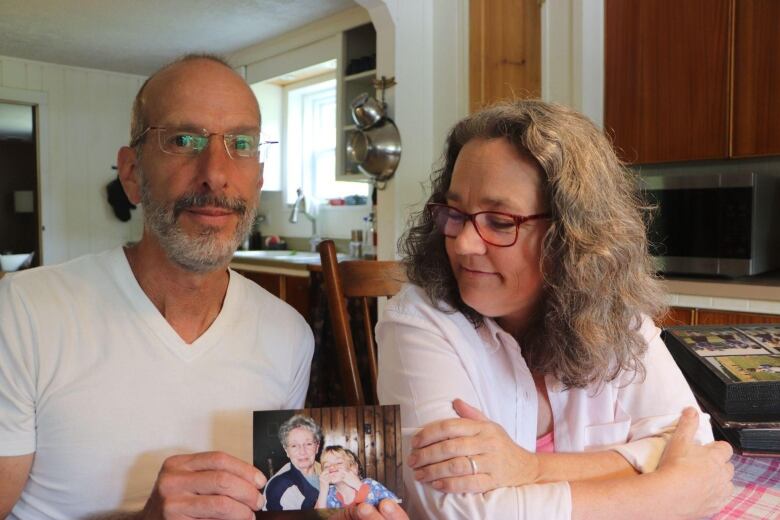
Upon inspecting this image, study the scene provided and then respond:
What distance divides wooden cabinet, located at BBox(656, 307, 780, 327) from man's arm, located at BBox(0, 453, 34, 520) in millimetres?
1962

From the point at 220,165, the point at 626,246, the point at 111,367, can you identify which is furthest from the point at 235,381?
the point at 626,246

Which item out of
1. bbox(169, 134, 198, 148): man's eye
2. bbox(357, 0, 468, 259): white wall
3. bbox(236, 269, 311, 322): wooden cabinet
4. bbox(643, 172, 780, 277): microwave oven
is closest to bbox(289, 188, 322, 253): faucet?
bbox(236, 269, 311, 322): wooden cabinet

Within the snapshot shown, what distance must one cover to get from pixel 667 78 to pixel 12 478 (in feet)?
9.08

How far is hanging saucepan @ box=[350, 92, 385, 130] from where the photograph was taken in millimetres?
3113

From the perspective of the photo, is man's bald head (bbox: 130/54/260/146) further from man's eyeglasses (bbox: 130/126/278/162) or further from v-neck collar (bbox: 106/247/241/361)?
v-neck collar (bbox: 106/247/241/361)

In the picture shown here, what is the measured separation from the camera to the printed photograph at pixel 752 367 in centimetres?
97

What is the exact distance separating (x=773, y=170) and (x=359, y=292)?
232 centimetres

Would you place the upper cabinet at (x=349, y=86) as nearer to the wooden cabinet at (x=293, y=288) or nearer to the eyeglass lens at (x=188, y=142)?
the wooden cabinet at (x=293, y=288)

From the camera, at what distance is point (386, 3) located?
3035mm

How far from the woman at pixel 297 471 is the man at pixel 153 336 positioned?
21 cm

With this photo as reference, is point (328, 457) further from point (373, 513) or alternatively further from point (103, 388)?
point (103, 388)

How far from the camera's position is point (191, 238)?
3.28 feet

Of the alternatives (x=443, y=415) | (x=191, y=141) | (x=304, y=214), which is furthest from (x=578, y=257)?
(x=304, y=214)

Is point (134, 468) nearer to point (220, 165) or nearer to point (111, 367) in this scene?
point (111, 367)
